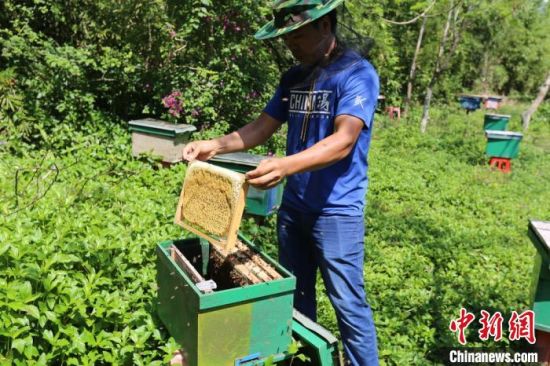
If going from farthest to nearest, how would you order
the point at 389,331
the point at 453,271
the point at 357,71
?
the point at 453,271, the point at 389,331, the point at 357,71

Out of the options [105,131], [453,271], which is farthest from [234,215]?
[105,131]

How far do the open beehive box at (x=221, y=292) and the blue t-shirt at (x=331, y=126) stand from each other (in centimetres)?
35

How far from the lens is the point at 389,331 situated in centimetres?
289

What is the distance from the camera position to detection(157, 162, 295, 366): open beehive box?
1.53 metres

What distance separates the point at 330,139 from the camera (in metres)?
1.70

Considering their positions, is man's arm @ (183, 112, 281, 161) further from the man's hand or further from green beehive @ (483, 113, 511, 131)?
green beehive @ (483, 113, 511, 131)

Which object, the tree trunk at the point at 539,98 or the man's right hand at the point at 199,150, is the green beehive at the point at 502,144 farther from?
the man's right hand at the point at 199,150

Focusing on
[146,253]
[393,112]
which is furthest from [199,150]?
[393,112]

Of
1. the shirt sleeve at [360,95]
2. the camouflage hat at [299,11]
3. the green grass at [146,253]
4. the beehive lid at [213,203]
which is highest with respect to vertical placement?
the camouflage hat at [299,11]

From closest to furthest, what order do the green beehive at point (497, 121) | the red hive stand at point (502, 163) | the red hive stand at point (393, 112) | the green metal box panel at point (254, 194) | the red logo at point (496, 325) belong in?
the red logo at point (496, 325)
the green metal box panel at point (254, 194)
the red hive stand at point (502, 163)
the green beehive at point (497, 121)
the red hive stand at point (393, 112)

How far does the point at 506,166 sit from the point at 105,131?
669 centimetres

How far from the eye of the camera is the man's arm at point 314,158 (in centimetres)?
156

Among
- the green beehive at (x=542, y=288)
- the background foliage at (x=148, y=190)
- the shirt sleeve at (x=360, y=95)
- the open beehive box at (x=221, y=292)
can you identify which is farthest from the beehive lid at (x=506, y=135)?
the open beehive box at (x=221, y=292)

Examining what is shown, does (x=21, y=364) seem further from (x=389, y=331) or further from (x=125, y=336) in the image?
(x=389, y=331)
